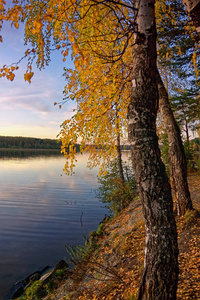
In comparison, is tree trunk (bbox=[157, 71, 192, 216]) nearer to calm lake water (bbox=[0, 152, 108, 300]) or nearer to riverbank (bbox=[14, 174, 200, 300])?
riverbank (bbox=[14, 174, 200, 300])

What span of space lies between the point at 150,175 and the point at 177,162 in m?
3.61

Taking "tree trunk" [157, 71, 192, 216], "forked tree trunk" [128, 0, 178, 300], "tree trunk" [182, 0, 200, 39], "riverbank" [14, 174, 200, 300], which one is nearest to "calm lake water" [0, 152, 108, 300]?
"riverbank" [14, 174, 200, 300]

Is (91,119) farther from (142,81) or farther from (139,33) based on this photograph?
(139,33)

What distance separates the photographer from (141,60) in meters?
2.84

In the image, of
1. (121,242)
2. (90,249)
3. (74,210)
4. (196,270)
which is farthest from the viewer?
(74,210)

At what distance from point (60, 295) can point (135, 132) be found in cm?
514

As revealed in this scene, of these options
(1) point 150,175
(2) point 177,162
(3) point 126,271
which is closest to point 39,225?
(3) point 126,271

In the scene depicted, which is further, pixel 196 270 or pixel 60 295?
pixel 60 295

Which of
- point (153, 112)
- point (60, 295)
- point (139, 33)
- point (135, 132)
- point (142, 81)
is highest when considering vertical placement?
point (139, 33)

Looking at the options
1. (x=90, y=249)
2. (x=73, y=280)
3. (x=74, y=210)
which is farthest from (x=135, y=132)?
(x=74, y=210)

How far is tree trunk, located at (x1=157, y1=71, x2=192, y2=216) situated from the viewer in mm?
5828

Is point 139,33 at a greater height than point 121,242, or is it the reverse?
point 139,33

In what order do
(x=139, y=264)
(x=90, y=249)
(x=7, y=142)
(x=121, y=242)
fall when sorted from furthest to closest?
(x=7, y=142) < (x=90, y=249) < (x=121, y=242) < (x=139, y=264)

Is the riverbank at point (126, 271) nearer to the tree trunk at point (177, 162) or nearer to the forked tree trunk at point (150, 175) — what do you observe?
the tree trunk at point (177, 162)
